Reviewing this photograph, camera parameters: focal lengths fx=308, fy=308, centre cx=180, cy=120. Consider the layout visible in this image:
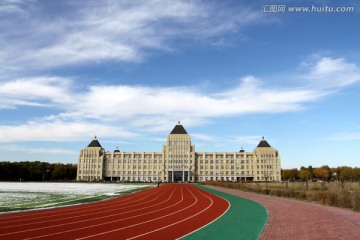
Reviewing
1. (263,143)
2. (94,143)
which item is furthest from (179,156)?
(94,143)

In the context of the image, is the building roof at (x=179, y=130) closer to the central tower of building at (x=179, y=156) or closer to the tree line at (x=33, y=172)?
the central tower of building at (x=179, y=156)

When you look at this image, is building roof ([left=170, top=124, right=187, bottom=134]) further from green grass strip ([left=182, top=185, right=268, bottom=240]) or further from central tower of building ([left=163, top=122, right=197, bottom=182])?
green grass strip ([left=182, top=185, right=268, bottom=240])

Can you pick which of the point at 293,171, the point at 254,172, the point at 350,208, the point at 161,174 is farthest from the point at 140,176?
the point at 350,208

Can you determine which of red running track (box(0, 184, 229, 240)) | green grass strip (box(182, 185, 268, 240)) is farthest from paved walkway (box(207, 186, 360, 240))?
red running track (box(0, 184, 229, 240))

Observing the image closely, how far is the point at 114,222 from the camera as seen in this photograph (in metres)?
13.8

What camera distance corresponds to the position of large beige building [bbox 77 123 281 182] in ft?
413

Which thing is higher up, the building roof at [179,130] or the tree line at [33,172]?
the building roof at [179,130]

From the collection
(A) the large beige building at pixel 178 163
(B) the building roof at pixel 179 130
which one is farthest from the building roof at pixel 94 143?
(B) the building roof at pixel 179 130

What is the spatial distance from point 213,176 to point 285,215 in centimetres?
11290

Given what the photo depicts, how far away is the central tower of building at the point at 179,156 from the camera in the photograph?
122 m

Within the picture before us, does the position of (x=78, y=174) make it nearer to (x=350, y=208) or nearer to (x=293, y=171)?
(x=293, y=171)

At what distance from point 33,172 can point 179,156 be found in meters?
58.2

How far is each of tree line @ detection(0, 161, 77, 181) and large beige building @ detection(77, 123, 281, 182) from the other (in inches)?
267

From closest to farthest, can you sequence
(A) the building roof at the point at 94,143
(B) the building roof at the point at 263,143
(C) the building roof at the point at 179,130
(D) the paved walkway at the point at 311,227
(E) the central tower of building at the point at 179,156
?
(D) the paved walkway at the point at 311,227 → (E) the central tower of building at the point at 179,156 → (C) the building roof at the point at 179,130 → (B) the building roof at the point at 263,143 → (A) the building roof at the point at 94,143
